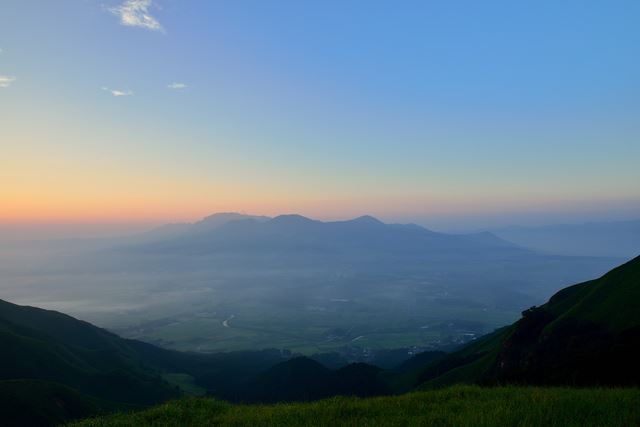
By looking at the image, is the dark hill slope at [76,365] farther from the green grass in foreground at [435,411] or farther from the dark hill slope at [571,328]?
the green grass in foreground at [435,411]

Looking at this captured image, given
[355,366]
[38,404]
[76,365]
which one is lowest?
[355,366]

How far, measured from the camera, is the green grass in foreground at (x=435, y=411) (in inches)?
382

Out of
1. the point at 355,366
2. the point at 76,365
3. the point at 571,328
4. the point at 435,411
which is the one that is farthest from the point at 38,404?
the point at 571,328

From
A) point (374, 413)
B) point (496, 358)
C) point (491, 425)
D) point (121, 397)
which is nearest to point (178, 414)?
point (374, 413)

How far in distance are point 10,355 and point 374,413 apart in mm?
155184

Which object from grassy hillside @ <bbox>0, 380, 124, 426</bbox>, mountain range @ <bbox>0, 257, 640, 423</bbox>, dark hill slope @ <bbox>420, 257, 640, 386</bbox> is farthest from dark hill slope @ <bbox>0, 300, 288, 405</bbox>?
dark hill slope @ <bbox>420, 257, 640, 386</bbox>

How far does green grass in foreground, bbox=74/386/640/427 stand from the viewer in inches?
382

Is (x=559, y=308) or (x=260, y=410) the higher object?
(x=260, y=410)

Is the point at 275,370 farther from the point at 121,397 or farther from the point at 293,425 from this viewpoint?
the point at 293,425

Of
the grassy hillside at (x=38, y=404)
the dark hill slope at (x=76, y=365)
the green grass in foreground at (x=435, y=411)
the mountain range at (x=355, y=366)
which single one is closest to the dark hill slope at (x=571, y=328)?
the mountain range at (x=355, y=366)

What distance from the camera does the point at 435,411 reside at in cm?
1133

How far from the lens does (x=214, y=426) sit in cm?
1170

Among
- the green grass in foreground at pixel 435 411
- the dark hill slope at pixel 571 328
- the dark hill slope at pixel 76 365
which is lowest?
the dark hill slope at pixel 76 365

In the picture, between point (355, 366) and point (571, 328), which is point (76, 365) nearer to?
point (355, 366)
